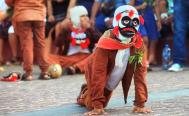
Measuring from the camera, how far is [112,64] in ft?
17.3

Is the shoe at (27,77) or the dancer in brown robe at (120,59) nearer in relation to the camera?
the dancer in brown robe at (120,59)

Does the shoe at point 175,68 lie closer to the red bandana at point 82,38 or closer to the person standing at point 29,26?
the red bandana at point 82,38

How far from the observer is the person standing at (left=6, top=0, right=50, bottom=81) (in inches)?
325

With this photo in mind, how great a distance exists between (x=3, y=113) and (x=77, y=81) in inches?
107

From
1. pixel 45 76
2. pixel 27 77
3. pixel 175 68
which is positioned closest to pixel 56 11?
pixel 45 76

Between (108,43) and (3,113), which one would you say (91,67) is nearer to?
(108,43)

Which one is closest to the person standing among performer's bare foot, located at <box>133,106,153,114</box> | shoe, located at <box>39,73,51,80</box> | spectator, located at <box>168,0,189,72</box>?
shoe, located at <box>39,73,51,80</box>

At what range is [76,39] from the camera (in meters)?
9.39

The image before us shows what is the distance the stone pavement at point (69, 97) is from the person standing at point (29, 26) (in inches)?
15.3

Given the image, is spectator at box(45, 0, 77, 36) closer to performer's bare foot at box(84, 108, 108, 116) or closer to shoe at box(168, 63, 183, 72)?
shoe at box(168, 63, 183, 72)

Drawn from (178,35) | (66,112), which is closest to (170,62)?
(178,35)

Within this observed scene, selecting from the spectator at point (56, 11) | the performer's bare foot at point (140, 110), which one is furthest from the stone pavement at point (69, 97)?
the spectator at point (56, 11)

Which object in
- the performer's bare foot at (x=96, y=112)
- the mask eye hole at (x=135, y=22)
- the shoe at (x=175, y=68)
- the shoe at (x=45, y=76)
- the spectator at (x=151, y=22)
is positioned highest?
the mask eye hole at (x=135, y=22)

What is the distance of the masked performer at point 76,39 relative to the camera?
9391 mm
